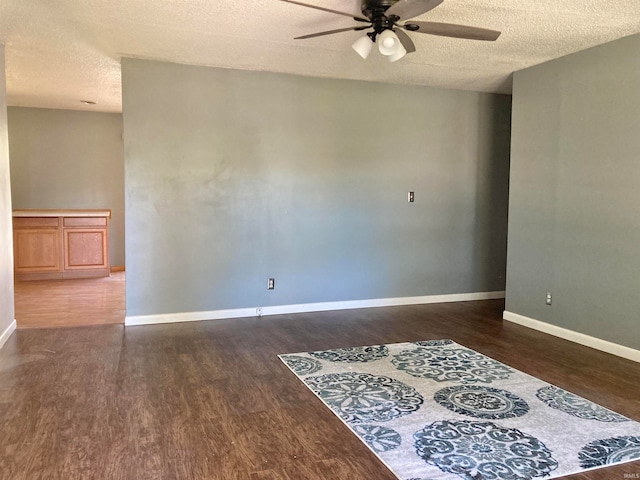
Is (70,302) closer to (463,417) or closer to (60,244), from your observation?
(60,244)

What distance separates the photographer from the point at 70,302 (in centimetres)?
557

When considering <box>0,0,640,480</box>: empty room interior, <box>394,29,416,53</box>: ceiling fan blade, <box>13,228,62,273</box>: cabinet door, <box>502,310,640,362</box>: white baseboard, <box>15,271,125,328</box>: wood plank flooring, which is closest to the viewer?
<box>0,0,640,480</box>: empty room interior

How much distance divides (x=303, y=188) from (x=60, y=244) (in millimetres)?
Result: 4227

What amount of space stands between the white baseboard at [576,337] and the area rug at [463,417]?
1036 millimetres

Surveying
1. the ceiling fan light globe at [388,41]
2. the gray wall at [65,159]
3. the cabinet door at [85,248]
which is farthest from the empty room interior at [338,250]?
the gray wall at [65,159]

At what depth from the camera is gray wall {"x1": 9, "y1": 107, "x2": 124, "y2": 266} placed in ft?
24.4

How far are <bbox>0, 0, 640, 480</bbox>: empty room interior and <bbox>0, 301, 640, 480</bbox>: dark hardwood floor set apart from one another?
2cm

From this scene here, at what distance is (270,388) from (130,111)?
2.95 m

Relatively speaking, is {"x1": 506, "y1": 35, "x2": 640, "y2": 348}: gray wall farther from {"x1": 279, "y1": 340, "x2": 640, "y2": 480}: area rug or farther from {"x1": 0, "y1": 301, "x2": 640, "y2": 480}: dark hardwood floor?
{"x1": 279, "y1": 340, "x2": 640, "y2": 480}: area rug

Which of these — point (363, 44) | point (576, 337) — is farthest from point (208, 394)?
point (576, 337)

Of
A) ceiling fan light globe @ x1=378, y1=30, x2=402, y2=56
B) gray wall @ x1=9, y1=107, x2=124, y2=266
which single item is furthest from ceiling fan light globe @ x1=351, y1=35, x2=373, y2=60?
gray wall @ x1=9, y1=107, x2=124, y2=266

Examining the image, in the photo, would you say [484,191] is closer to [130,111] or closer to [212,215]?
[212,215]

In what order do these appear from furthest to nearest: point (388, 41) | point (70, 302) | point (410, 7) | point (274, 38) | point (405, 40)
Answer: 1. point (70, 302)
2. point (274, 38)
3. point (405, 40)
4. point (388, 41)
5. point (410, 7)

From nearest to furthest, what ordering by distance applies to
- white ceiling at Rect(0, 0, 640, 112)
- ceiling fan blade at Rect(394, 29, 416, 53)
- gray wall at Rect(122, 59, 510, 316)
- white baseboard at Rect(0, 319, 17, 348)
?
ceiling fan blade at Rect(394, 29, 416, 53) → white ceiling at Rect(0, 0, 640, 112) → white baseboard at Rect(0, 319, 17, 348) → gray wall at Rect(122, 59, 510, 316)
